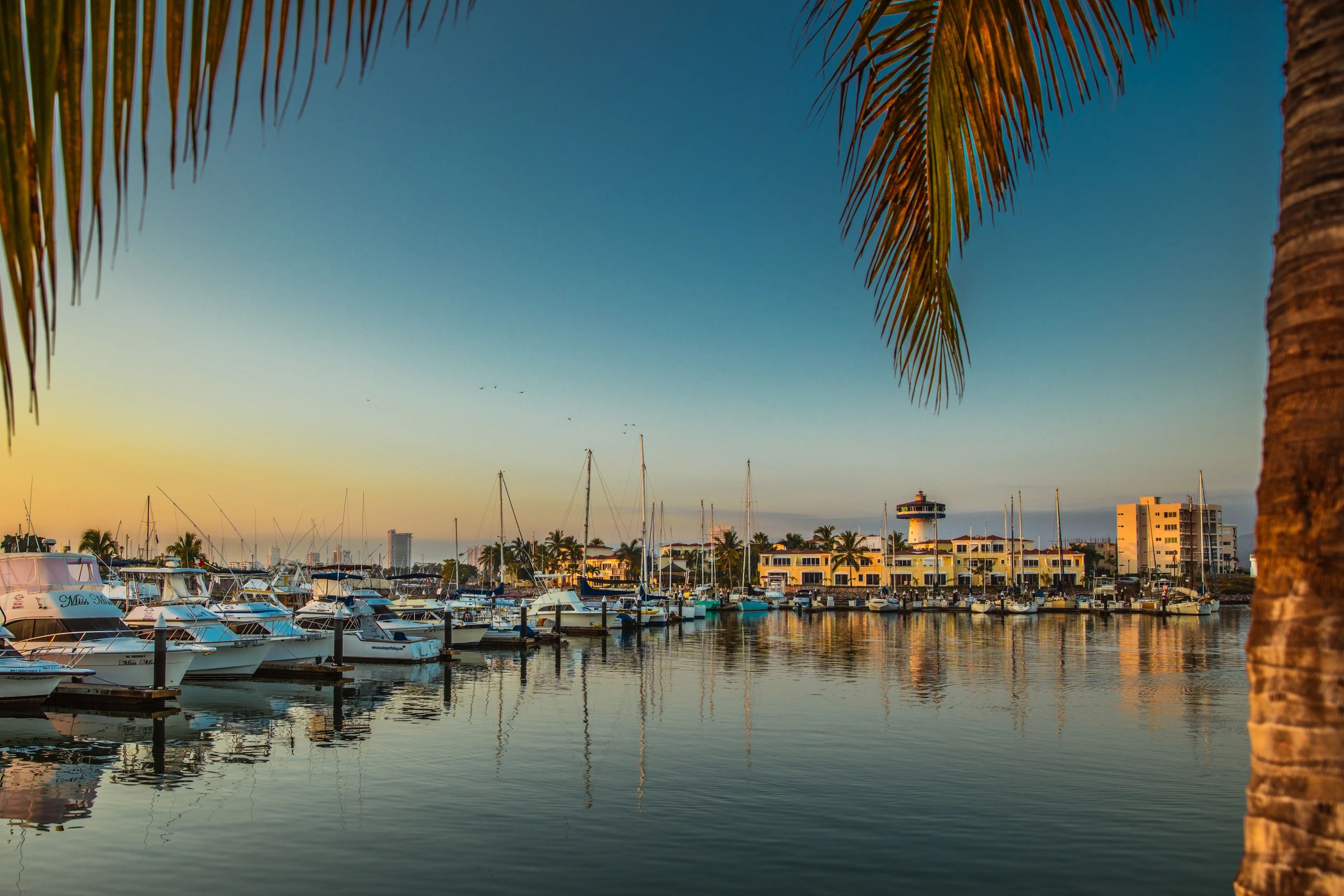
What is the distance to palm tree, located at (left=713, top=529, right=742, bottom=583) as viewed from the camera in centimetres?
14012

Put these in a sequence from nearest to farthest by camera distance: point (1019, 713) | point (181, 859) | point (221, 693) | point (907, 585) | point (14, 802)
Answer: point (181, 859) → point (14, 802) → point (1019, 713) → point (221, 693) → point (907, 585)

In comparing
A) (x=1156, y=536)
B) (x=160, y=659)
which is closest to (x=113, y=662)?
(x=160, y=659)

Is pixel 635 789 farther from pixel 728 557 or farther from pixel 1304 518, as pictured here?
pixel 728 557

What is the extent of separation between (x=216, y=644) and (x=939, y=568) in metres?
112

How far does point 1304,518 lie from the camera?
2439 millimetres

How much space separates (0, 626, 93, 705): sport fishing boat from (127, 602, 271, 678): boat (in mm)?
8373

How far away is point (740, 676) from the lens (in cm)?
3953

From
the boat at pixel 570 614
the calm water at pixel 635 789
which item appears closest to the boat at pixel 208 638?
the calm water at pixel 635 789

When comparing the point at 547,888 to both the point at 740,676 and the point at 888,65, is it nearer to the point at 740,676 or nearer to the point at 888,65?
the point at 888,65

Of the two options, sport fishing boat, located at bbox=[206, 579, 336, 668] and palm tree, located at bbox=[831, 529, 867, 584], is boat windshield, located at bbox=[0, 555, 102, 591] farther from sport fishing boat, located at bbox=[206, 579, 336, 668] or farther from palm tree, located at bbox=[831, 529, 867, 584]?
palm tree, located at bbox=[831, 529, 867, 584]

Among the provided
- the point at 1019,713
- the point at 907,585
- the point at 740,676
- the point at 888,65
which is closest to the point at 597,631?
the point at 740,676

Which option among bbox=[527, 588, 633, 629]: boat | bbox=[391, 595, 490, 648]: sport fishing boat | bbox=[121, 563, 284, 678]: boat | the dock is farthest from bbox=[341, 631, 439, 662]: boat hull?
bbox=[527, 588, 633, 629]: boat

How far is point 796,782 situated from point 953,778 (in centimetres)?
342

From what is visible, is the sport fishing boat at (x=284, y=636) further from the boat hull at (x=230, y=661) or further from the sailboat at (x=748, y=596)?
the sailboat at (x=748, y=596)
